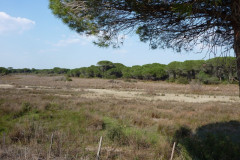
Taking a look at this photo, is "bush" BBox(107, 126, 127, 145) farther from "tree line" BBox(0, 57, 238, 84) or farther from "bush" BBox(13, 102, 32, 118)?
"tree line" BBox(0, 57, 238, 84)

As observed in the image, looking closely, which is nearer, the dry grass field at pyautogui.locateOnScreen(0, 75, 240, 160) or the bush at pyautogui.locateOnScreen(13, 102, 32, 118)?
the dry grass field at pyautogui.locateOnScreen(0, 75, 240, 160)

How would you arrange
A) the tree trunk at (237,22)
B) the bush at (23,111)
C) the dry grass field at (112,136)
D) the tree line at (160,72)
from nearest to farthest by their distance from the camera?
the tree trunk at (237,22), the dry grass field at (112,136), the bush at (23,111), the tree line at (160,72)

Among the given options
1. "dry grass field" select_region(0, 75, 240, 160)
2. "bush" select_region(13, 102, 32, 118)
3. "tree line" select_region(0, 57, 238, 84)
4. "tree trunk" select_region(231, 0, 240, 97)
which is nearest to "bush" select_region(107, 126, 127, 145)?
"dry grass field" select_region(0, 75, 240, 160)

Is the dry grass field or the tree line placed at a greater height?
the tree line

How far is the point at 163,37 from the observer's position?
4605 mm

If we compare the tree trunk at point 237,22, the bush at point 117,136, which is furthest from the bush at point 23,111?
the tree trunk at point 237,22

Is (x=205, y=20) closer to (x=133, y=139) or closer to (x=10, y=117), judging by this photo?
(x=133, y=139)

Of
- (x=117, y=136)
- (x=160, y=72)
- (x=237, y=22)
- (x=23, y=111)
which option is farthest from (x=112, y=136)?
(x=160, y=72)

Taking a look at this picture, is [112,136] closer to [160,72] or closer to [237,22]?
[237,22]

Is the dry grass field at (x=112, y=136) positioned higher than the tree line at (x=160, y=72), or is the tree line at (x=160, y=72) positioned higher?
the tree line at (x=160, y=72)

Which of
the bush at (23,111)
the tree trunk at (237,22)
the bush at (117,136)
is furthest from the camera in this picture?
the bush at (23,111)

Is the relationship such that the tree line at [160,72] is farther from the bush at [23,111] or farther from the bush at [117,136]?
the bush at [117,136]

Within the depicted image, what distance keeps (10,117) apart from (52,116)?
1973 millimetres

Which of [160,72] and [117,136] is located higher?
[160,72]
